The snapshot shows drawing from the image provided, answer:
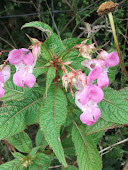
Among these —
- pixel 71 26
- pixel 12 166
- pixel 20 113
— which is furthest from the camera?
pixel 71 26

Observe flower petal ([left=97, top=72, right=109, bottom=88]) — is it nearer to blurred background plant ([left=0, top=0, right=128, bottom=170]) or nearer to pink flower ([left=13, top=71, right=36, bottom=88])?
pink flower ([left=13, top=71, right=36, bottom=88])

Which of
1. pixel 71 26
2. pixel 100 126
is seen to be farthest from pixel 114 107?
pixel 71 26

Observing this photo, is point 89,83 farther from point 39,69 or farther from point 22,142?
point 22,142

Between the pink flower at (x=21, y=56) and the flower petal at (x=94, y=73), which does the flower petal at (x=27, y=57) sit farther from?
the flower petal at (x=94, y=73)

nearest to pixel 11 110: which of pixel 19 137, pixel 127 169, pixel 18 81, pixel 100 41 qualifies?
pixel 18 81

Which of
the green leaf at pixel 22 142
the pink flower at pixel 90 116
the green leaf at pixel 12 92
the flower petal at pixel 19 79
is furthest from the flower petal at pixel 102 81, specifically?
the green leaf at pixel 22 142

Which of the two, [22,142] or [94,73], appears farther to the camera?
[22,142]
